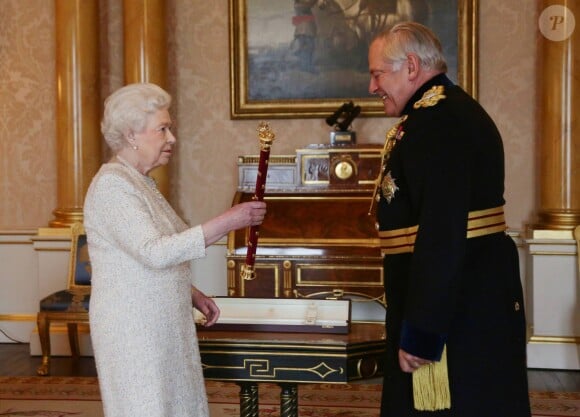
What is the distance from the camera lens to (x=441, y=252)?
2629 millimetres

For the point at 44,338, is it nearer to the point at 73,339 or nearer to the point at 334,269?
the point at 73,339

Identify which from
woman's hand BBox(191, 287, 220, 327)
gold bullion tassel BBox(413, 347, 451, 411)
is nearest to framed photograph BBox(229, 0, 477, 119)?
woman's hand BBox(191, 287, 220, 327)

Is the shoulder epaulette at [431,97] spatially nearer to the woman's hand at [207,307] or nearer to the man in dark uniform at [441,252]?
the man in dark uniform at [441,252]

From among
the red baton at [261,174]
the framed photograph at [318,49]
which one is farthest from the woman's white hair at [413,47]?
the framed photograph at [318,49]

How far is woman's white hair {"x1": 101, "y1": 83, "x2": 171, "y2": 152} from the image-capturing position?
3.07 meters

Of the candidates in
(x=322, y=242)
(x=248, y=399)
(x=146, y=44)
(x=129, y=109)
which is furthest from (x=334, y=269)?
(x=129, y=109)

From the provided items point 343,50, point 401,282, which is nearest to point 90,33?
point 343,50

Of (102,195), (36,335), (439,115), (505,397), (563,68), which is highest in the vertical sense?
(563,68)

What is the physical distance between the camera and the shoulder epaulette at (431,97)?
110 inches

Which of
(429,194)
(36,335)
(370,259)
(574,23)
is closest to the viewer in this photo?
(429,194)

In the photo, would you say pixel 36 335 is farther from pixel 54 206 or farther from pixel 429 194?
pixel 429 194

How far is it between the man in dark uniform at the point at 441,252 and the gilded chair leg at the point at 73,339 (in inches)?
181

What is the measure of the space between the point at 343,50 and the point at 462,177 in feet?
15.6

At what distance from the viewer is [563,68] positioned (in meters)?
6.68
